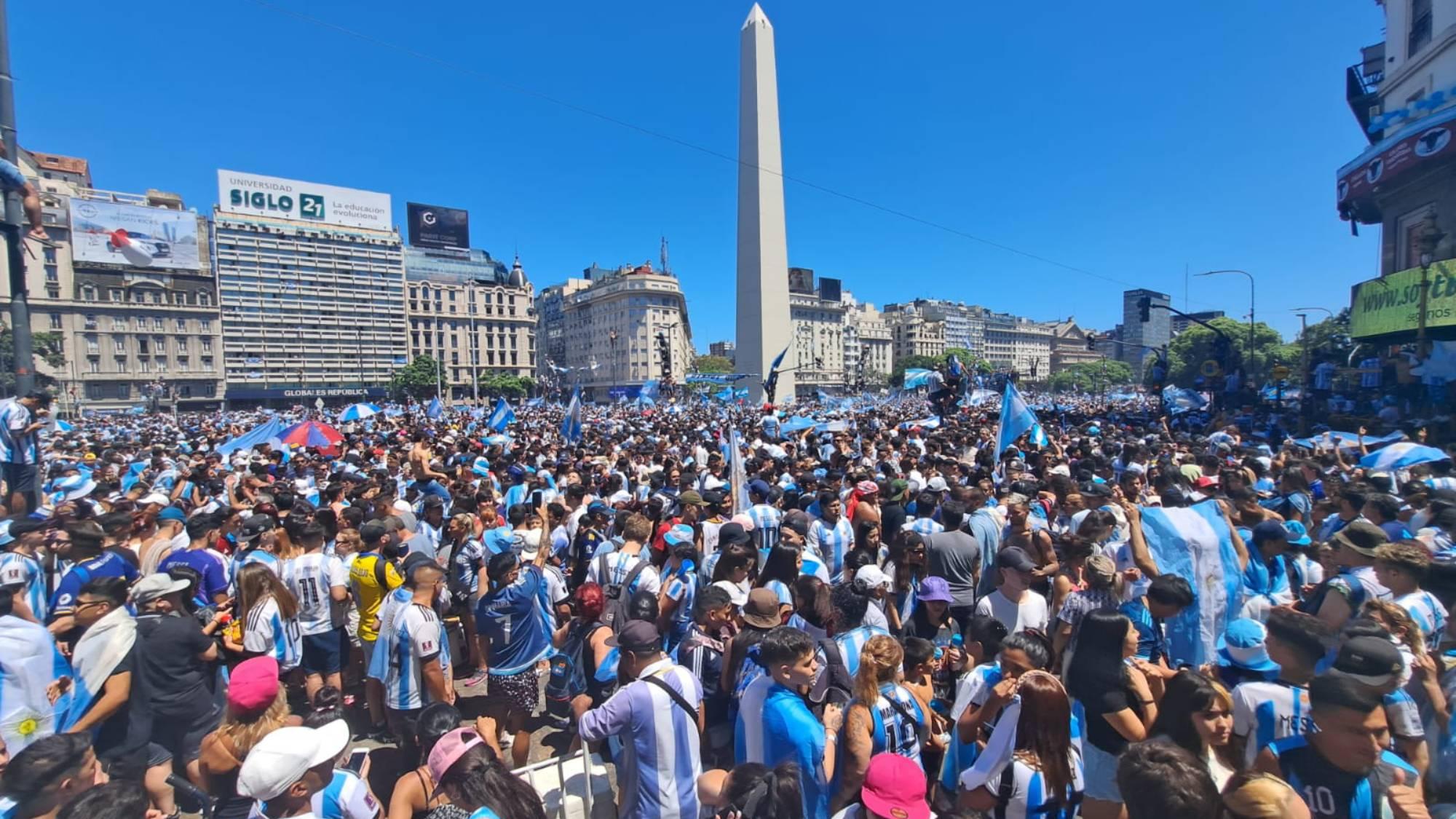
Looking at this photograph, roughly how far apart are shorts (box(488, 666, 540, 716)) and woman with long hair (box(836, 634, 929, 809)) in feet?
7.55

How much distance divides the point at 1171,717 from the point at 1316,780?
421 millimetres

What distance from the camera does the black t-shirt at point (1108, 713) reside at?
2631 mm

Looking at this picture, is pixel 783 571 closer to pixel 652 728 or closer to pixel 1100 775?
pixel 652 728

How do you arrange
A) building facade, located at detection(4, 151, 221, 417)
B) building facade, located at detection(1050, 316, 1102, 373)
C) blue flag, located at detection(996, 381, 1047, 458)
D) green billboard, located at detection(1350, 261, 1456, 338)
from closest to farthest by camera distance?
blue flag, located at detection(996, 381, 1047, 458)
green billboard, located at detection(1350, 261, 1456, 338)
building facade, located at detection(4, 151, 221, 417)
building facade, located at detection(1050, 316, 1102, 373)

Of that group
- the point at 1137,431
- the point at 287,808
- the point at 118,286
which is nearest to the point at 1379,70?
the point at 1137,431

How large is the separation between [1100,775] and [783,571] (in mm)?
1998

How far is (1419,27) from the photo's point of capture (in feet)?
90.2

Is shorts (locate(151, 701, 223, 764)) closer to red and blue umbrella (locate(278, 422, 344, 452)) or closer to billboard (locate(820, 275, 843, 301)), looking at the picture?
red and blue umbrella (locate(278, 422, 344, 452))

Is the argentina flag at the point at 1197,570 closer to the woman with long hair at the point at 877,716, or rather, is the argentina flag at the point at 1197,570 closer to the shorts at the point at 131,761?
the woman with long hair at the point at 877,716

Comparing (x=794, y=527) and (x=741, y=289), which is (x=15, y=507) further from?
(x=741, y=289)

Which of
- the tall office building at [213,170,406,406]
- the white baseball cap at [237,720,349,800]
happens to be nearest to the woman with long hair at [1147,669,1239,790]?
the white baseball cap at [237,720,349,800]

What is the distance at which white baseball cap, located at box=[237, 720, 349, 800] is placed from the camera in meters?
2.11

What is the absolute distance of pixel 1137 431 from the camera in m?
17.1

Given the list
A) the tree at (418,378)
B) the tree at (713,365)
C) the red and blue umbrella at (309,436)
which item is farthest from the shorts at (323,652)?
the tree at (713,365)
